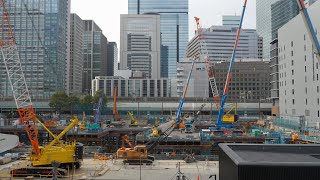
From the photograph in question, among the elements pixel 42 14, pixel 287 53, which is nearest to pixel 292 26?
pixel 287 53

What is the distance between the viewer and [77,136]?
64188 mm

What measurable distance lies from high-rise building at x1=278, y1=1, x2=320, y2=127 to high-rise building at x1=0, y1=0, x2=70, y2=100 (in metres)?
127

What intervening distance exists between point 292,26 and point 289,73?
1086cm

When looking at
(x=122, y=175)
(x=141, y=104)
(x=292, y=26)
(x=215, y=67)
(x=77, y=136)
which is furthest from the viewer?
(x=215, y=67)

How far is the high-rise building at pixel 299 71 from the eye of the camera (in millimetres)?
64375

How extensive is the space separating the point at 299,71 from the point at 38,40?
141226mm

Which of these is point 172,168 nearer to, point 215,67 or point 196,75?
point 196,75

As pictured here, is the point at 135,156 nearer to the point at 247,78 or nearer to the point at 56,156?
the point at 56,156

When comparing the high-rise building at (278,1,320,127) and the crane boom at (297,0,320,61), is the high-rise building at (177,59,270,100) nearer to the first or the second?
the high-rise building at (278,1,320,127)

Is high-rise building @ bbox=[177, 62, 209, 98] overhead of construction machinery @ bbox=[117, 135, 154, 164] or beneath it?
overhead

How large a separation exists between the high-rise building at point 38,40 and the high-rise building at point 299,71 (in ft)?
417

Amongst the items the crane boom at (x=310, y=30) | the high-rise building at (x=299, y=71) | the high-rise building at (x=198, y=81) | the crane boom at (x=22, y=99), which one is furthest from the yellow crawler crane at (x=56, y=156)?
the high-rise building at (x=198, y=81)

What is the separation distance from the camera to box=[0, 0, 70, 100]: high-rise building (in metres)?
172

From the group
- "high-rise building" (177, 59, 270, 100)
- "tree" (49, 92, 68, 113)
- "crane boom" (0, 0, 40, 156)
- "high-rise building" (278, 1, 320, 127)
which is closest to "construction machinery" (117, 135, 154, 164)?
"crane boom" (0, 0, 40, 156)
